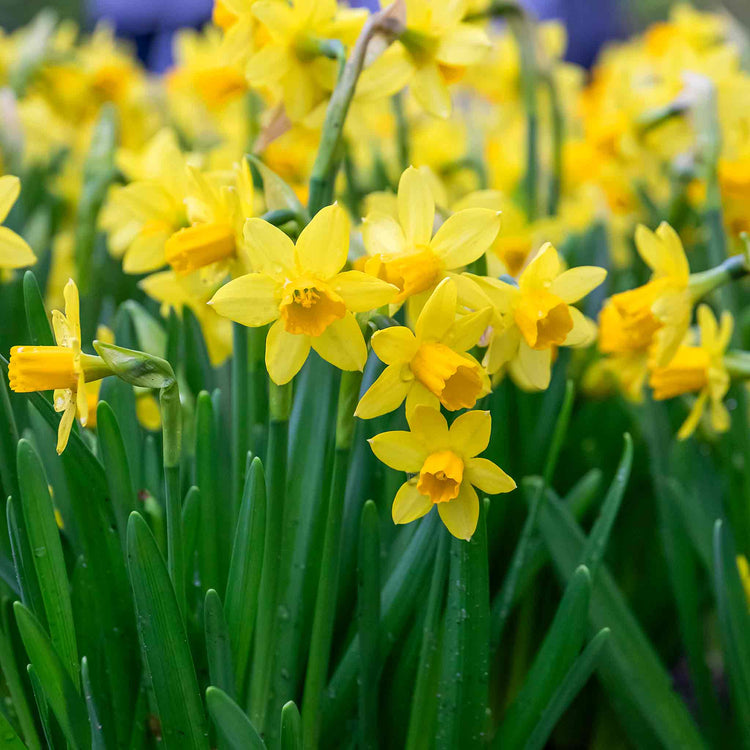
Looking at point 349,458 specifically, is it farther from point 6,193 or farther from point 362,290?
point 6,193

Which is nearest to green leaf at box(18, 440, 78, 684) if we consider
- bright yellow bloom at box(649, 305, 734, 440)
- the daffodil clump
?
the daffodil clump

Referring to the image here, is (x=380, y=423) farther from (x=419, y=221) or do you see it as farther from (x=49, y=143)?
(x=49, y=143)

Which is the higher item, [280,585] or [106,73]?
[106,73]

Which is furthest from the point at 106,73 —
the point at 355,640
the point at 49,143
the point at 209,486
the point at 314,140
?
the point at 355,640

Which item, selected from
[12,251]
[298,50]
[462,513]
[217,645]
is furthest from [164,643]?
[298,50]

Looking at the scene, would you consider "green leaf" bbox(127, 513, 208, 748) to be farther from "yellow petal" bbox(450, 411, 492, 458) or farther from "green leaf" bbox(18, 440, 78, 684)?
"yellow petal" bbox(450, 411, 492, 458)
